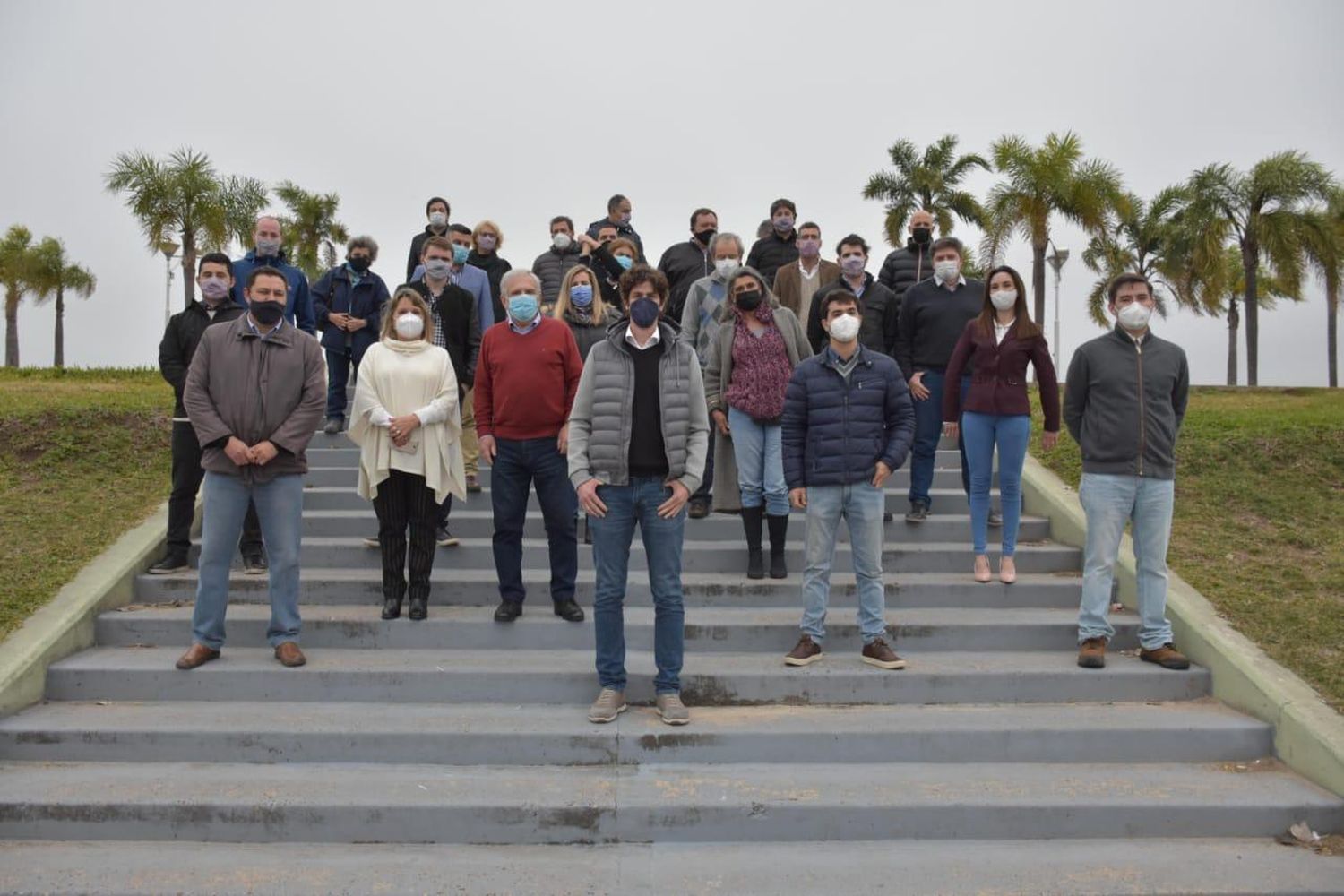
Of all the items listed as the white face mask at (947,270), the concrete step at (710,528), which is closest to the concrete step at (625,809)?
the concrete step at (710,528)

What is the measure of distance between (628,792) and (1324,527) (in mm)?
5684

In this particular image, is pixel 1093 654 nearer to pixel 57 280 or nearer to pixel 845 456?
pixel 845 456

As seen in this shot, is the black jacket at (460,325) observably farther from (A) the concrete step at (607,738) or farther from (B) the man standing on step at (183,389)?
(A) the concrete step at (607,738)

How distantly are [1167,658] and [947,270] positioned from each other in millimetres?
3003

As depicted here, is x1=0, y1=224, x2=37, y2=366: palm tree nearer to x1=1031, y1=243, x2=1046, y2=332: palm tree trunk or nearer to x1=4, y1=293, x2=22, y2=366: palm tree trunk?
x1=4, y1=293, x2=22, y2=366: palm tree trunk

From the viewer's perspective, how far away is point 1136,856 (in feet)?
13.9

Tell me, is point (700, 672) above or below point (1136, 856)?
above

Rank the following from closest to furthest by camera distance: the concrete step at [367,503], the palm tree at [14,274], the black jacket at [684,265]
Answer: the concrete step at [367,503] < the black jacket at [684,265] < the palm tree at [14,274]

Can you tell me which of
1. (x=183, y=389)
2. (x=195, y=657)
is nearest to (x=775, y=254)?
(x=183, y=389)

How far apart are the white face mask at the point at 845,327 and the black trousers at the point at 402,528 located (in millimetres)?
→ 2477

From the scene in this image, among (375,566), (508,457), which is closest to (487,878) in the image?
(508,457)

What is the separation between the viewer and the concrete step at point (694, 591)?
20.4ft

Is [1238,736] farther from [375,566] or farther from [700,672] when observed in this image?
[375,566]

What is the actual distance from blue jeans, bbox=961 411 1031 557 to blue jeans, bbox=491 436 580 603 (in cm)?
255
